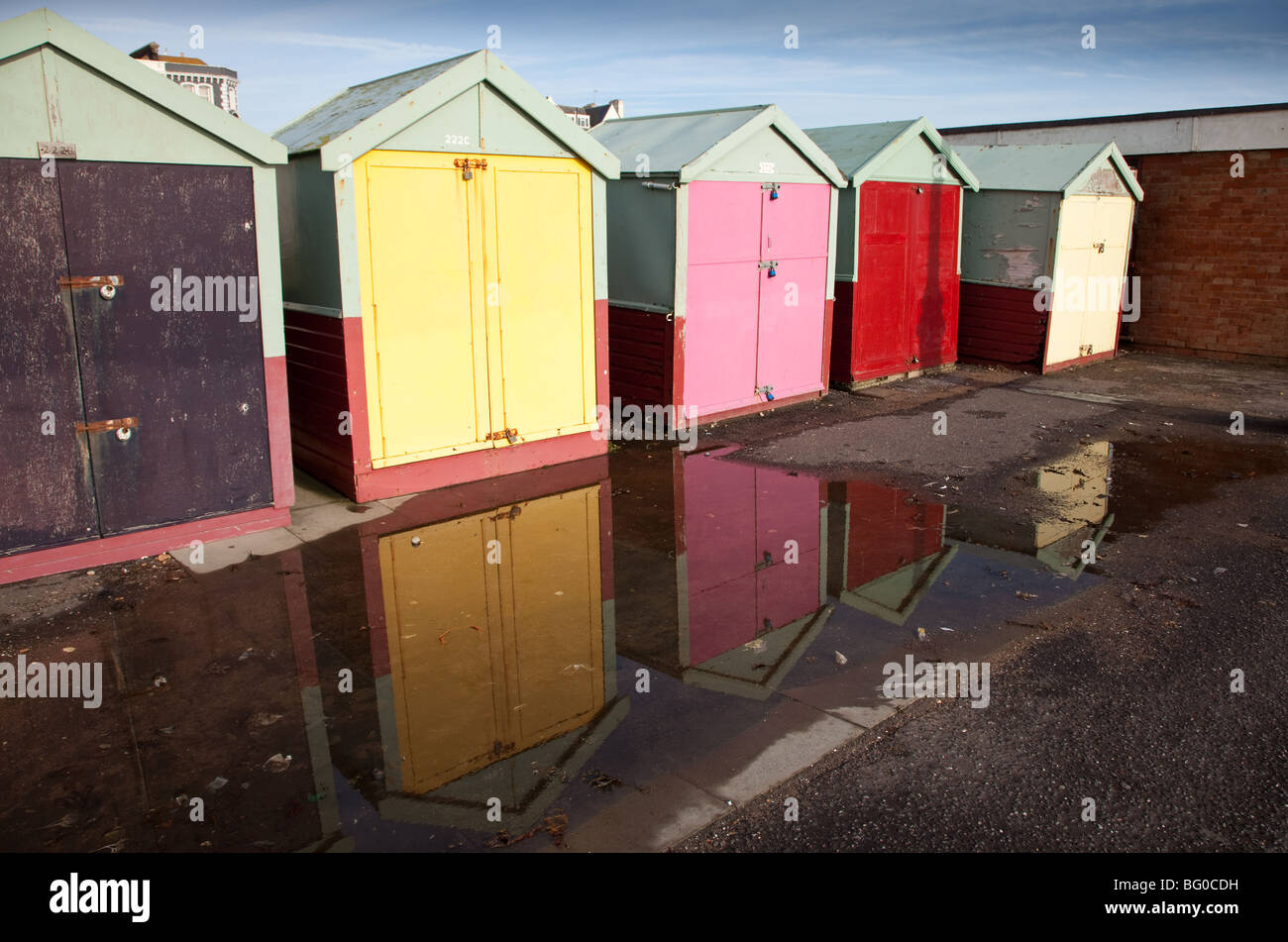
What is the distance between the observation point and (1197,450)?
9375 mm

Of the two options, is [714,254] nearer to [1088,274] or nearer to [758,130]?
[758,130]

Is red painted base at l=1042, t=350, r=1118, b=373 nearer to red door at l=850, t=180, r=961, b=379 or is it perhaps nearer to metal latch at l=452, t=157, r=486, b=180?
red door at l=850, t=180, r=961, b=379

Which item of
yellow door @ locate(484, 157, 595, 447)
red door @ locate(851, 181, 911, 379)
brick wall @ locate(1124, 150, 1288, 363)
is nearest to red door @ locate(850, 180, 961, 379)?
red door @ locate(851, 181, 911, 379)

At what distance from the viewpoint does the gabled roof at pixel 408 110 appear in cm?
693

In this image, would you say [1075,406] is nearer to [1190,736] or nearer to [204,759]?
[1190,736]

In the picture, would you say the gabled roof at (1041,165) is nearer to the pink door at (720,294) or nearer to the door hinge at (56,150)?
the pink door at (720,294)

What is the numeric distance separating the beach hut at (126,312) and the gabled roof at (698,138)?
4259mm

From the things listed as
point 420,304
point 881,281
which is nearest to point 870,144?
point 881,281

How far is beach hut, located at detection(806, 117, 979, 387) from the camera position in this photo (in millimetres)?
11578

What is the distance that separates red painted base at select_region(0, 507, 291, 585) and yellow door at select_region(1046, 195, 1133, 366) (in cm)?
1080

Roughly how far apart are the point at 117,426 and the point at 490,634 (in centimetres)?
293

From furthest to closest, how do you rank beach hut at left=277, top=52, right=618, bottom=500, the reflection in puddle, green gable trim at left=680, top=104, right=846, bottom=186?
green gable trim at left=680, top=104, right=846, bottom=186
beach hut at left=277, top=52, right=618, bottom=500
the reflection in puddle

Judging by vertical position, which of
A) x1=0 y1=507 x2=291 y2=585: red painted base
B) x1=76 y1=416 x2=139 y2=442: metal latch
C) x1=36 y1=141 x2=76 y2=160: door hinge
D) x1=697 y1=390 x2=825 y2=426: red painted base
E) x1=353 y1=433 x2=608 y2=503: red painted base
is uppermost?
x1=36 y1=141 x2=76 y2=160: door hinge
